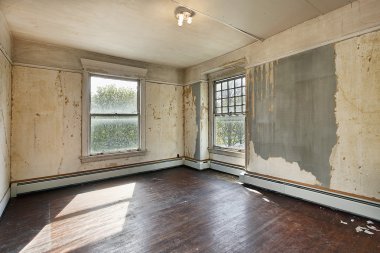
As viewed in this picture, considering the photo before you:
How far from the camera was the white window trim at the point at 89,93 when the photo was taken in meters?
4.04

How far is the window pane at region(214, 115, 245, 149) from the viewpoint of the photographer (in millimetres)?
4426

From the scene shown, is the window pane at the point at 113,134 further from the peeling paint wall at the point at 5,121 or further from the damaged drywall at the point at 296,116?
the damaged drywall at the point at 296,116

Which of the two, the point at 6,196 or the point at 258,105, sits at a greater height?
the point at 258,105

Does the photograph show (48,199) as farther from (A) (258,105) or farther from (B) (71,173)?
(A) (258,105)

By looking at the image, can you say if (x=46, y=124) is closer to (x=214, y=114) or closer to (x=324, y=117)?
(x=214, y=114)

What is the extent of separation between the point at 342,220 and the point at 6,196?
460 centimetres

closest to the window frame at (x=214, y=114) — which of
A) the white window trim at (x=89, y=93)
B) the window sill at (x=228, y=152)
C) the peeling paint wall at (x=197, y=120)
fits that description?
the window sill at (x=228, y=152)

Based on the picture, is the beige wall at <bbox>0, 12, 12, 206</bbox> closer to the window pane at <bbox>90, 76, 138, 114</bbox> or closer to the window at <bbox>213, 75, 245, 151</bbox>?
the window pane at <bbox>90, 76, 138, 114</bbox>

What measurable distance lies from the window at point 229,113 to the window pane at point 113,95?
6.64 ft

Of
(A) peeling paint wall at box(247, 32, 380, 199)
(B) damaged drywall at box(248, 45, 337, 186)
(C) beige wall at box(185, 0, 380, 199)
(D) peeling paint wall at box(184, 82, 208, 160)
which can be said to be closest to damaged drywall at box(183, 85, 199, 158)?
(D) peeling paint wall at box(184, 82, 208, 160)

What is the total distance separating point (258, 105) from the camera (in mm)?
3691

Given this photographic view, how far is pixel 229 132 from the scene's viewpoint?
15.5 ft

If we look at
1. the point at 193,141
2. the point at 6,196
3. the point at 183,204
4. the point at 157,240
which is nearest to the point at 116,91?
the point at 193,141

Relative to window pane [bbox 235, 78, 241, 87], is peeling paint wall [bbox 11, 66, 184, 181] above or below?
below
